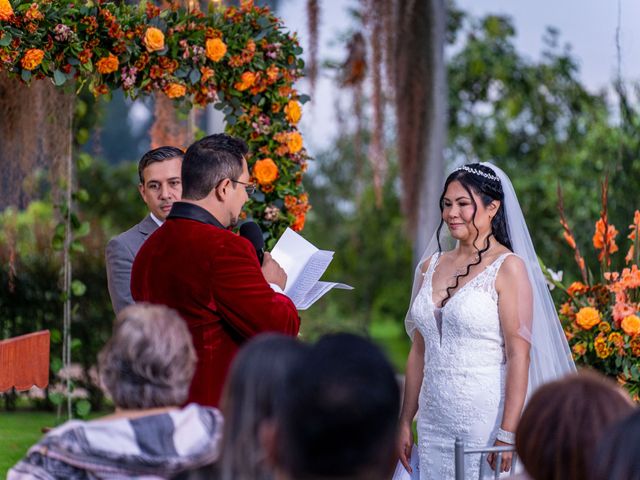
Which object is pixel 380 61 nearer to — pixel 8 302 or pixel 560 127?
pixel 8 302

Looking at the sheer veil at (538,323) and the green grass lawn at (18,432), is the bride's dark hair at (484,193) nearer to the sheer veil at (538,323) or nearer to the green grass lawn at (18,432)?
the sheer veil at (538,323)

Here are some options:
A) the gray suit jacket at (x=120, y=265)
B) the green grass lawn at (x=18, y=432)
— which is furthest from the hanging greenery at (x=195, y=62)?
the green grass lawn at (x=18, y=432)

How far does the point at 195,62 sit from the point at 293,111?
0.57 metres

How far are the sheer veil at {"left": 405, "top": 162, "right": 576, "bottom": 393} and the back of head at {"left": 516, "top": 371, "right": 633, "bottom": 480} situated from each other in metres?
1.69

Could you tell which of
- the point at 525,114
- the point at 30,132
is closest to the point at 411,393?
the point at 30,132

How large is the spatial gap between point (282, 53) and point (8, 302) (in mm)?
3907

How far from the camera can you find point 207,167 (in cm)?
335

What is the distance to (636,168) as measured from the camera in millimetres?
6820

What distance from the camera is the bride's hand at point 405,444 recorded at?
4053mm

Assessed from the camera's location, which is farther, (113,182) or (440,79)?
(113,182)

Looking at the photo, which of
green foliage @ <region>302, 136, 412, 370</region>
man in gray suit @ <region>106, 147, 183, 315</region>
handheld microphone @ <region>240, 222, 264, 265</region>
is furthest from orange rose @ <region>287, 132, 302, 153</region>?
green foliage @ <region>302, 136, 412, 370</region>

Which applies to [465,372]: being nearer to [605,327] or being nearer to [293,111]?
[605,327]

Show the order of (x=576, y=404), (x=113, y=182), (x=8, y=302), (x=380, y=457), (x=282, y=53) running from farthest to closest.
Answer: (x=113, y=182), (x=8, y=302), (x=282, y=53), (x=576, y=404), (x=380, y=457)

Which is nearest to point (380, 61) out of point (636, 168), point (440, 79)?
point (440, 79)
